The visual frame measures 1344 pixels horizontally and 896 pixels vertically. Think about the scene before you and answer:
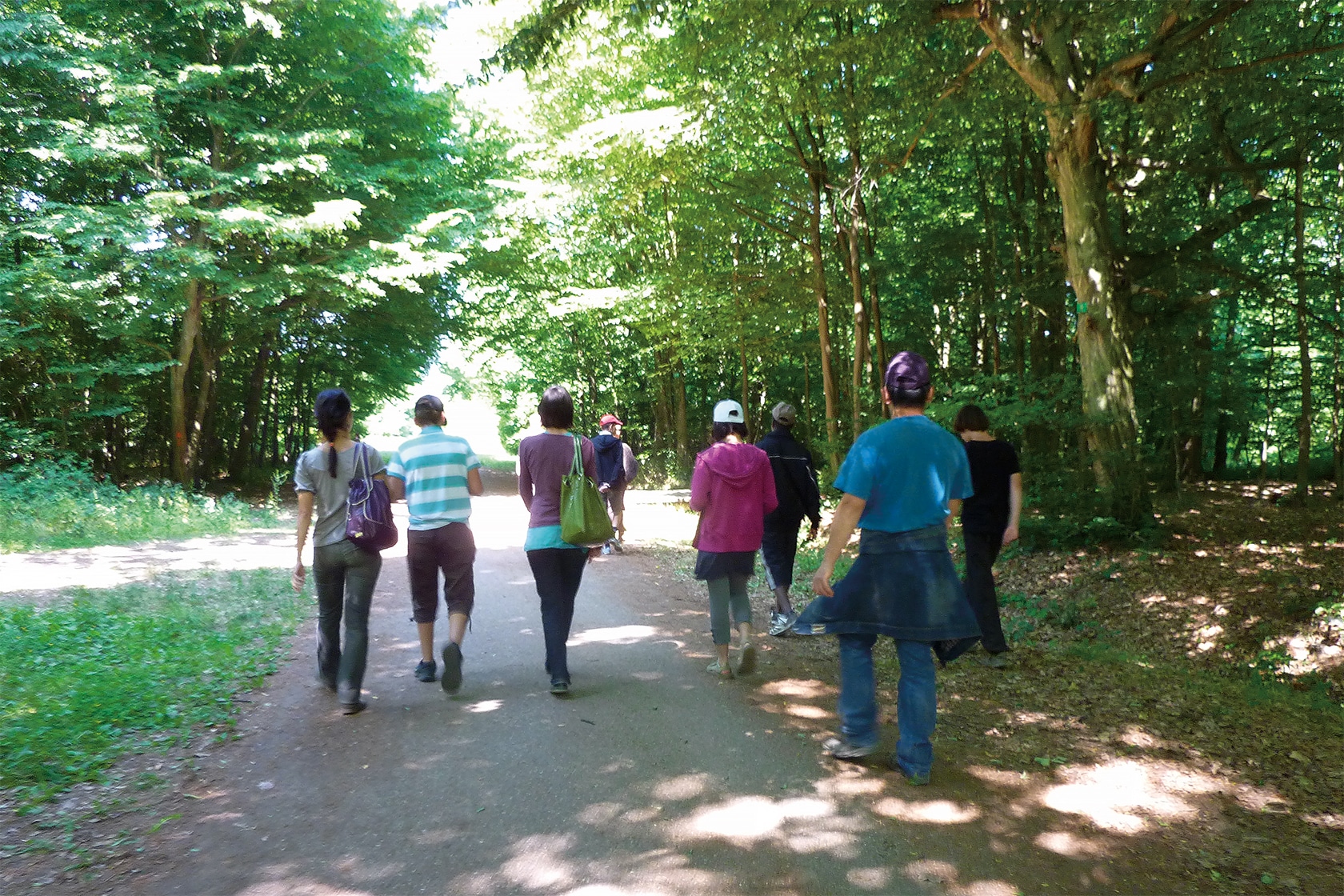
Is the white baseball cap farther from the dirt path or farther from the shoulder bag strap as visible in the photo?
the dirt path

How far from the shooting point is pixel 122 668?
6.35 metres

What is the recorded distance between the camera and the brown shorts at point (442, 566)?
590cm

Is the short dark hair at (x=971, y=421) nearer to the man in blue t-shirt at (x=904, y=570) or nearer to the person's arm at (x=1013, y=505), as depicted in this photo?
the person's arm at (x=1013, y=505)

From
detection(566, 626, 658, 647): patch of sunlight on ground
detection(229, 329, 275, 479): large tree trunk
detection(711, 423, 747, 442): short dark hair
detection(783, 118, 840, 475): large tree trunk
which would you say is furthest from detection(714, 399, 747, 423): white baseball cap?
detection(229, 329, 275, 479): large tree trunk

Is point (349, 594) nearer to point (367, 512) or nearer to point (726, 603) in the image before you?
point (367, 512)

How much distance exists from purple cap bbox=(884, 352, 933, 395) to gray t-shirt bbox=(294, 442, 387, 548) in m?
3.32

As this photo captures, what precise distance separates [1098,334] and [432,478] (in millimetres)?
8183

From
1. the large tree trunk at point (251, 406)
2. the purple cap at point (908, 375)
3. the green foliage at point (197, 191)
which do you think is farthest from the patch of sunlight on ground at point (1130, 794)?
the large tree trunk at point (251, 406)

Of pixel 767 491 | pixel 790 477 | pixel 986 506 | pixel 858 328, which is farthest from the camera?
pixel 858 328

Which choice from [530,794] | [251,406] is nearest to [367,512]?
[530,794]

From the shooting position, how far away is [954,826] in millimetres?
3857

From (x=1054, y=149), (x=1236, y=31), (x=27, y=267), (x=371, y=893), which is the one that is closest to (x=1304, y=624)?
(x=1054, y=149)

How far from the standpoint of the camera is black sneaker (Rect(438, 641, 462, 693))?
5.65 meters

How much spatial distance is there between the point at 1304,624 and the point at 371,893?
874cm
